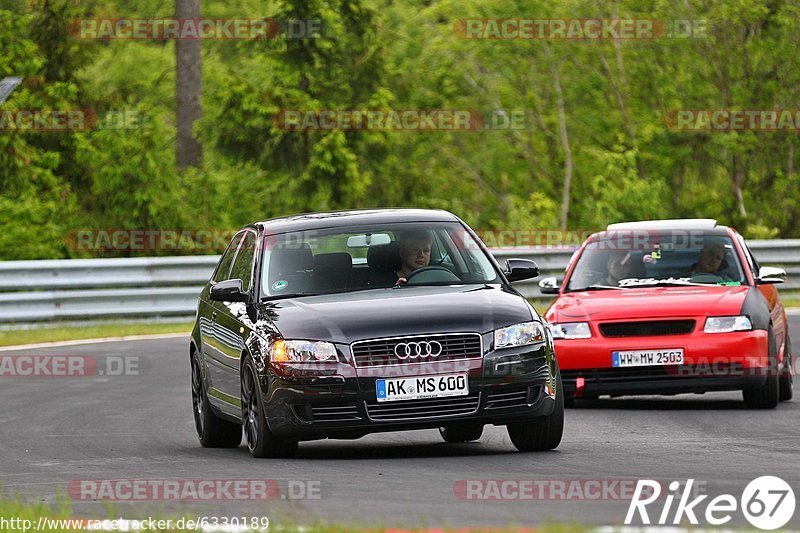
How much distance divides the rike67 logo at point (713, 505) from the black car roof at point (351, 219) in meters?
3.74

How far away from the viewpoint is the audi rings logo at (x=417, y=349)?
10.3 m

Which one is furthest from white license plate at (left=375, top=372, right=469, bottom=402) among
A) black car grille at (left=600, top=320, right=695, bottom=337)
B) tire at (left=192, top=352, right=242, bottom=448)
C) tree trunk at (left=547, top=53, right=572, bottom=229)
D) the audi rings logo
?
tree trunk at (left=547, top=53, right=572, bottom=229)

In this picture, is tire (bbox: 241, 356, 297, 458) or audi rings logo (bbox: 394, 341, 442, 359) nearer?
audi rings logo (bbox: 394, 341, 442, 359)

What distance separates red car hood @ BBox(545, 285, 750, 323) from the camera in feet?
46.8

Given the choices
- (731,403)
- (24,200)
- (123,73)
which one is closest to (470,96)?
(123,73)

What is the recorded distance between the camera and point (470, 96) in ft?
157

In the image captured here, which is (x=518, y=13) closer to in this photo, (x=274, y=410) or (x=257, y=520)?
(x=274, y=410)

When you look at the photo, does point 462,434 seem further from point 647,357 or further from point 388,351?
point 647,357

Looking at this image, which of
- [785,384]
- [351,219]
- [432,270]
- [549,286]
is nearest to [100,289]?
[549,286]

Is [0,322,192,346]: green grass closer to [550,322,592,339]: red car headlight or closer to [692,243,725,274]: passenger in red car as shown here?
[550,322,592,339]: red car headlight

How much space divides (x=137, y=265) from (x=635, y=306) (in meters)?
11.7

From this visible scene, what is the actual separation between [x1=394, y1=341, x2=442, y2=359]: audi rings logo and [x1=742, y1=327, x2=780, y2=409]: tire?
453 centimetres

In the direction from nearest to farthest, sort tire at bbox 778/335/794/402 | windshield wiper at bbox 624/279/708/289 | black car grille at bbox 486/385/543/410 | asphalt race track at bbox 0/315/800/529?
1. asphalt race track at bbox 0/315/800/529
2. black car grille at bbox 486/385/543/410
3. tire at bbox 778/335/794/402
4. windshield wiper at bbox 624/279/708/289

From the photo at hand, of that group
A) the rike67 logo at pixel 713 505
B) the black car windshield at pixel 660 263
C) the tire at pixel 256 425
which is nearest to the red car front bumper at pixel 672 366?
the black car windshield at pixel 660 263
